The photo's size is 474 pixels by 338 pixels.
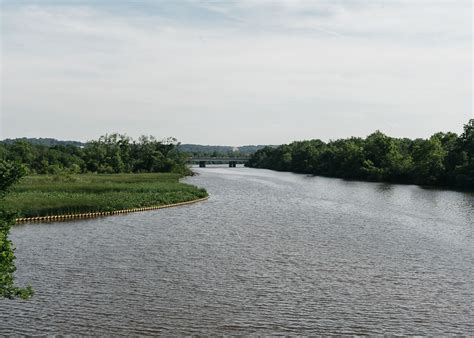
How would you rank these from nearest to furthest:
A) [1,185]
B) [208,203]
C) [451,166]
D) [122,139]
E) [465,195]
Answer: [1,185]
[208,203]
[465,195]
[451,166]
[122,139]

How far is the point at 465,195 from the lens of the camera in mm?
84688

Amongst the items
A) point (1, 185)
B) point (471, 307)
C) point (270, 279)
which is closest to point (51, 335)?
point (1, 185)

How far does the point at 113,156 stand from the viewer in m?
137

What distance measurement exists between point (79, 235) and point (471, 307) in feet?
101

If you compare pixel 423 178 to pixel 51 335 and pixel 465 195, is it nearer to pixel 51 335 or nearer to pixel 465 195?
pixel 465 195

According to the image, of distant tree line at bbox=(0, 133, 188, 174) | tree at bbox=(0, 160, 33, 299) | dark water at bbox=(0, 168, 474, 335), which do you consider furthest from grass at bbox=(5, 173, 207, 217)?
distant tree line at bbox=(0, 133, 188, 174)

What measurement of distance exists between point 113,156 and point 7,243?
121666 millimetres

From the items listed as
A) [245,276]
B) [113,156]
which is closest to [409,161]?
[113,156]

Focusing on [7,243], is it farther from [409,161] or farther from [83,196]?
[409,161]

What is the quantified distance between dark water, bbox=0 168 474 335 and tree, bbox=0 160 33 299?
404 centimetres

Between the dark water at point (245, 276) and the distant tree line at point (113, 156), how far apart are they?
267 ft

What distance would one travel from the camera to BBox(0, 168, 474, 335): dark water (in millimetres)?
22891

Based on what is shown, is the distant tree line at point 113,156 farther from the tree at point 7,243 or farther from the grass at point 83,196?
the tree at point 7,243

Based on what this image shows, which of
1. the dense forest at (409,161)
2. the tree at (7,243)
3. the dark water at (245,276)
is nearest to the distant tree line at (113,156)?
the dense forest at (409,161)
